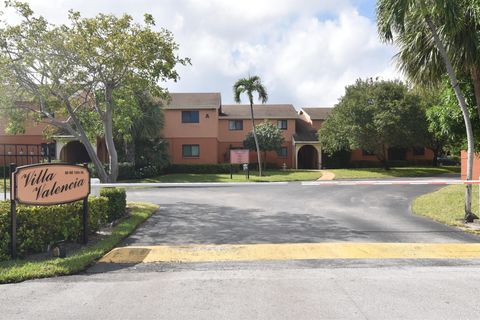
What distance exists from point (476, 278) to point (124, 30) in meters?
11.9

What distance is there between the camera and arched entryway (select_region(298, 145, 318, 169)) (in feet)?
152

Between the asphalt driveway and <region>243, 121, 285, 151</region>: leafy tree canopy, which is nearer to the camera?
the asphalt driveway

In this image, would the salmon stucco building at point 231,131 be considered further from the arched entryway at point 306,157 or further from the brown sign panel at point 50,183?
the brown sign panel at point 50,183

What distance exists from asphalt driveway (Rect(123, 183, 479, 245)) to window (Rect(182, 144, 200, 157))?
19033 millimetres

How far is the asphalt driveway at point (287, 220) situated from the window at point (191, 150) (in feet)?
62.4

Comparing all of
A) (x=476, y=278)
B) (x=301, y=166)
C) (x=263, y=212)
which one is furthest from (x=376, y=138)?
(x=476, y=278)

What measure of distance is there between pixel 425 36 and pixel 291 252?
8.36 metres

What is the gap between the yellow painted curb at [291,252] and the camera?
8.00 meters

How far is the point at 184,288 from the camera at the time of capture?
19.8ft

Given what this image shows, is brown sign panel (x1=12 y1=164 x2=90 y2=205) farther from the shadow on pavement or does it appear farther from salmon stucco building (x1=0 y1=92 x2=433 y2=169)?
salmon stucco building (x1=0 y1=92 x2=433 y2=169)

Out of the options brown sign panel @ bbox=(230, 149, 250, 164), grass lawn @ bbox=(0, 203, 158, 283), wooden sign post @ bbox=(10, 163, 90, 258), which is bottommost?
grass lawn @ bbox=(0, 203, 158, 283)

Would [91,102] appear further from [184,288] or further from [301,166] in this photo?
[301,166]

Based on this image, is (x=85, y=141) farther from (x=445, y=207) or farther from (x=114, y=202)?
(x=445, y=207)

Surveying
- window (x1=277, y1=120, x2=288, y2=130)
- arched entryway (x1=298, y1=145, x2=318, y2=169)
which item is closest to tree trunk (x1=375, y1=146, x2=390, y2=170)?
arched entryway (x1=298, y1=145, x2=318, y2=169)
